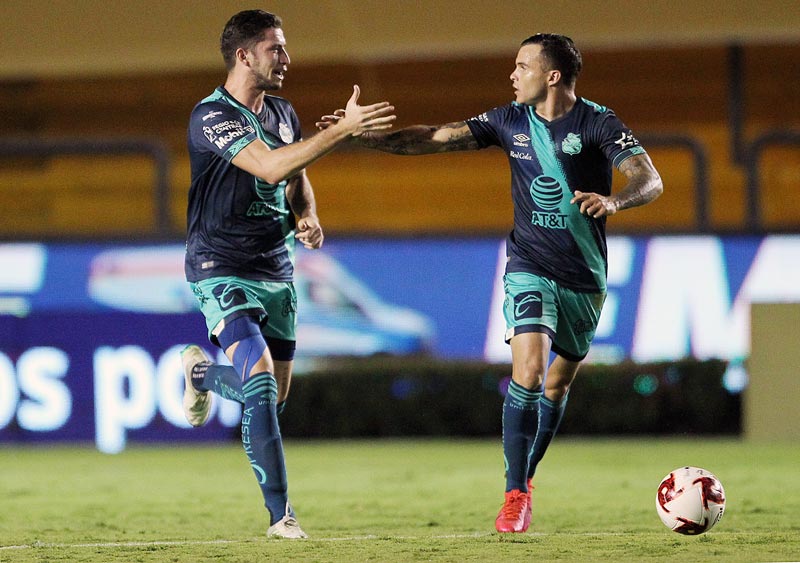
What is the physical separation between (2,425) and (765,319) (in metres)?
7.05

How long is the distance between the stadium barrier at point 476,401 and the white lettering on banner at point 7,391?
8.45 ft

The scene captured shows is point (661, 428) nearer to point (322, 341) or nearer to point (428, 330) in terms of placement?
point (428, 330)

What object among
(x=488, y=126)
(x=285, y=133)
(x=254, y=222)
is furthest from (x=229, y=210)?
(x=488, y=126)

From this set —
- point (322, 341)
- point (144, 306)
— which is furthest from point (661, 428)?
point (144, 306)

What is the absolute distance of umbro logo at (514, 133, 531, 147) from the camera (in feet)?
21.7

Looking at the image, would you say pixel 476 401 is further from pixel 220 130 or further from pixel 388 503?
pixel 220 130

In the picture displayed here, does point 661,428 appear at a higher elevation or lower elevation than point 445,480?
higher

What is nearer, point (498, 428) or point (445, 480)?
point (445, 480)

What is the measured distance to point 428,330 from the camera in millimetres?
13547

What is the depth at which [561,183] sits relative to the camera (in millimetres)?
6516

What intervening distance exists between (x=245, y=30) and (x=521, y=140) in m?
1.45

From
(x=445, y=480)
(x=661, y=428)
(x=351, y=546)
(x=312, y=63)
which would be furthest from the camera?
(x=312, y=63)

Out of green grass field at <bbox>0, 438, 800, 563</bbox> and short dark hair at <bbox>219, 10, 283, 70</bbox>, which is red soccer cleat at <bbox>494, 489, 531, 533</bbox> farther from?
short dark hair at <bbox>219, 10, 283, 70</bbox>

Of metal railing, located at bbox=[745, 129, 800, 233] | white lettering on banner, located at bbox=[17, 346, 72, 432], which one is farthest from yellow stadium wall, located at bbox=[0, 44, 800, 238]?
white lettering on banner, located at bbox=[17, 346, 72, 432]
